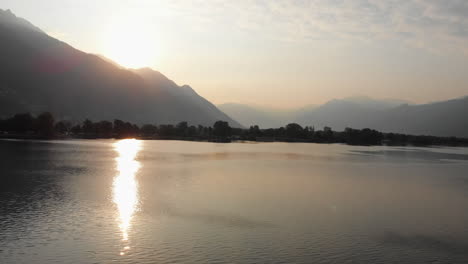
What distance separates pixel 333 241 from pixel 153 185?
30.8m

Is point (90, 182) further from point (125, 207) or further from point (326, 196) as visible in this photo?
point (326, 196)

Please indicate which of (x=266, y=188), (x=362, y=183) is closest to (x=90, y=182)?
(x=266, y=188)

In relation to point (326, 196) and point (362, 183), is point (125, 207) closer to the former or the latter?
point (326, 196)

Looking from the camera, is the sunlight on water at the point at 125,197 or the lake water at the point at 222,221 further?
the sunlight on water at the point at 125,197

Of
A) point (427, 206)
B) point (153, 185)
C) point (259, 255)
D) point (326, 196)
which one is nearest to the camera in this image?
point (259, 255)

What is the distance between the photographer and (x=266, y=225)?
32.5m

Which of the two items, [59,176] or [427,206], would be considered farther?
[59,176]

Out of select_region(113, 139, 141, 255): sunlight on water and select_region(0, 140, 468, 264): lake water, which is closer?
select_region(0, 140, 468, 264): lake water

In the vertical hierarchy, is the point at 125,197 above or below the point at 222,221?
above

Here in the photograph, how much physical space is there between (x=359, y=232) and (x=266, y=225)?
748 centimetres

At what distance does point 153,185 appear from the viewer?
53.3m

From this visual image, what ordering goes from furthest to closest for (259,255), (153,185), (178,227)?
(153,185), (178,227), (259,255)

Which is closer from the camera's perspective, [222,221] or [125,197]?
[222,221]

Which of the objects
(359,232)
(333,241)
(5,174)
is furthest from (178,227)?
(5,174)
